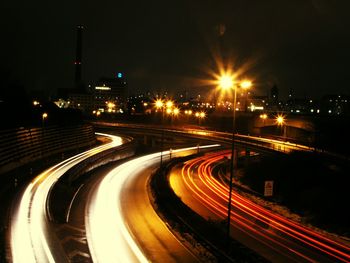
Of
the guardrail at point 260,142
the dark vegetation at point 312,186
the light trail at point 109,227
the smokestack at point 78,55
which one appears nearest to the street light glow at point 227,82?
the light trail at point 109,227

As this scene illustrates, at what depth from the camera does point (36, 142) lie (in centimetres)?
5562

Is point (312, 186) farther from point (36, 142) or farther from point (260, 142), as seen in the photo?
point (36, 142)

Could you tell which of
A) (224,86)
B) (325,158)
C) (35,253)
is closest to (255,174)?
(325,158)

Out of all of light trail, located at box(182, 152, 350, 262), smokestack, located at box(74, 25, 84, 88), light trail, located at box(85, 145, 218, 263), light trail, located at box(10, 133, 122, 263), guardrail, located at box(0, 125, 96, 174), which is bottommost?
light trail, located at box(182, 152, 350, 262)

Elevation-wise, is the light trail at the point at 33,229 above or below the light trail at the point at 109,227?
above

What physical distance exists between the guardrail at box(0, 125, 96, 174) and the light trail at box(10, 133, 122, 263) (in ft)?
25.7

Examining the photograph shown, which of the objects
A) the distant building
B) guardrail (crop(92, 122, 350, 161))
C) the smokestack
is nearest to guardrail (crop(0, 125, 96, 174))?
guardrail (crop(92, 122, 350, 161))

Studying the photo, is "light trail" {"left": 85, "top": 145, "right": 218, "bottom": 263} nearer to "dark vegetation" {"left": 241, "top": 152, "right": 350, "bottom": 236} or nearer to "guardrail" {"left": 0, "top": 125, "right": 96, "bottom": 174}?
"guardrail" {"left": 0, "top": 125, "right": 96, "bottom": 174}

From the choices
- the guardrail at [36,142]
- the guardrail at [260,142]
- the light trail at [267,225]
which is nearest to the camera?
the light trail at [267,225]

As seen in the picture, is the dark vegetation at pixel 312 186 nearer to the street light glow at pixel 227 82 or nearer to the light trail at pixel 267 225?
the light trail at pixel 267 225

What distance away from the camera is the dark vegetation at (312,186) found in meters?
35.2

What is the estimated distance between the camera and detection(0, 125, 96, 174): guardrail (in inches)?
1794

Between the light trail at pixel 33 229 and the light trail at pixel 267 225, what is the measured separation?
14.5 m

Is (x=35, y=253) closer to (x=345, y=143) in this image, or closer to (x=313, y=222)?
(x=313, y=222)
